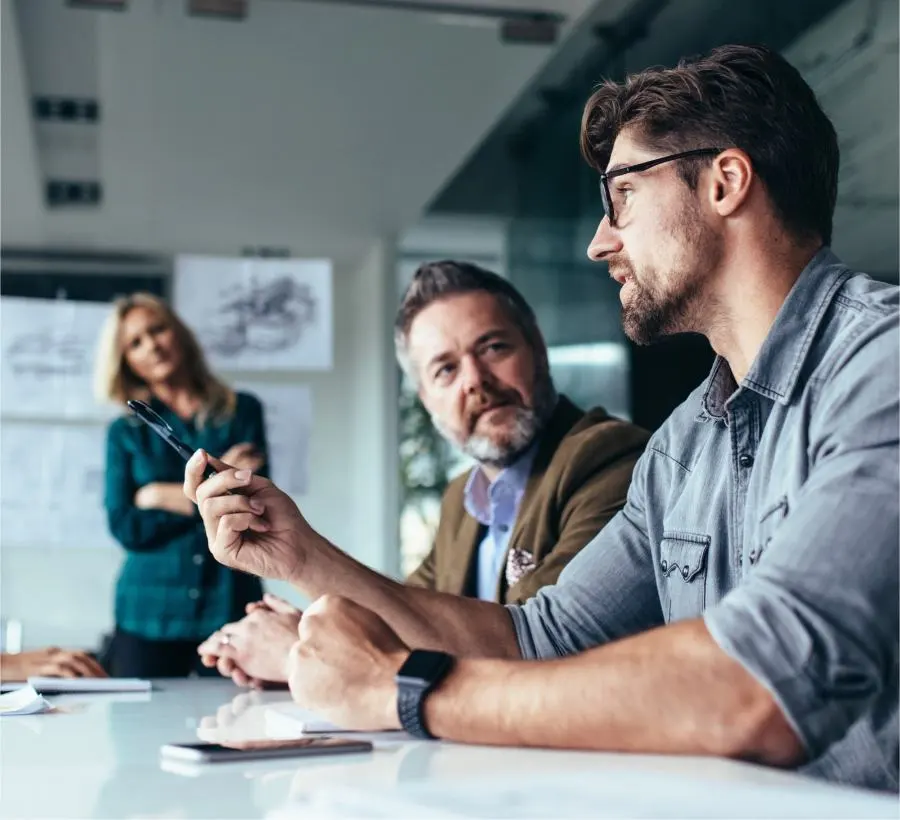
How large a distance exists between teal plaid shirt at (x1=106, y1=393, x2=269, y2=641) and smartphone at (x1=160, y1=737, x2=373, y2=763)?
195 cm

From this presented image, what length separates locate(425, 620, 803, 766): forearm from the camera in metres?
0.90

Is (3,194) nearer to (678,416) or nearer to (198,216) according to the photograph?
(198,216)

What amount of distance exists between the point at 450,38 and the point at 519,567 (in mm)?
2070

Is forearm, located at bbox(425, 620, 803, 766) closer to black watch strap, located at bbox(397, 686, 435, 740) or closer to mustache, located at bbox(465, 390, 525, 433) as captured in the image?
black watch strap, located at bbox(397, 686, 435, 740)

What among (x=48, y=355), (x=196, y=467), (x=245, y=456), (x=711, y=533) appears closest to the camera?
(x=711, y=533)

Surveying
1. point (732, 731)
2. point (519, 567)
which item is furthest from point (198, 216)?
point (732, 731)

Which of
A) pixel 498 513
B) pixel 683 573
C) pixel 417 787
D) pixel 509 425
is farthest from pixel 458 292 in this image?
pixel 417 787

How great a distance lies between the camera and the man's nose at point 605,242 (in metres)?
1.45

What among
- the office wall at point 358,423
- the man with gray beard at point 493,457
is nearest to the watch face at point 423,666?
the man with gray beard at point 493,457

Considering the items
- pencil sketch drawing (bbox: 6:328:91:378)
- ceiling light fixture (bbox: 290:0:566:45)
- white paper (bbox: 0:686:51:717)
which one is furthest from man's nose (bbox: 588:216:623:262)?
pencil sketch drawing (bbox: 6:328:91:378)

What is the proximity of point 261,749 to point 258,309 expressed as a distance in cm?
251

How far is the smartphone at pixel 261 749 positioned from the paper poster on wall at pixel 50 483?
2.38 meters

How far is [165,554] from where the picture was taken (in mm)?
3035

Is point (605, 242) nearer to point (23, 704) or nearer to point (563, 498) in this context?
point (563, 498)
